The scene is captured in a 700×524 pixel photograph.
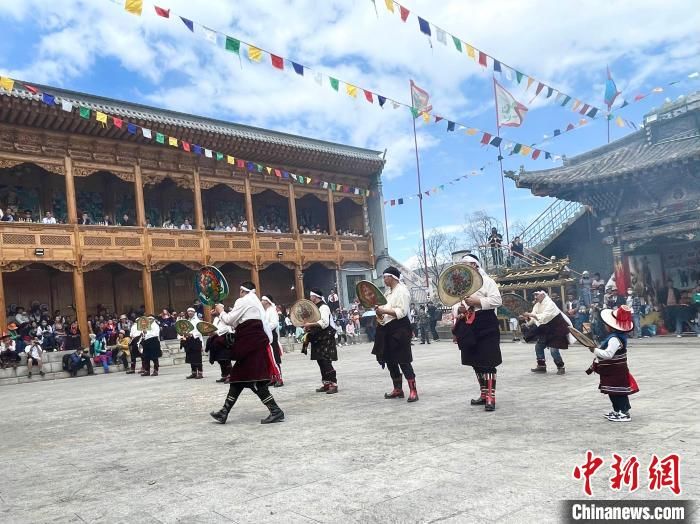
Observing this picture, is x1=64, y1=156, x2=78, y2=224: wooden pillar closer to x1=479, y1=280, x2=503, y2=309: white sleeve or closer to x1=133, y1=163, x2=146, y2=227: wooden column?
Answer: x1=133, y1=163, x2=146, y2=227: wooden column

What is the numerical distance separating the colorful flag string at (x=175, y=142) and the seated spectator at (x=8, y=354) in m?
6.88

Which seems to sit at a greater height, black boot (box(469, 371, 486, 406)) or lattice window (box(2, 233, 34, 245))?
lattice window (box(2, 233, 34, 245))

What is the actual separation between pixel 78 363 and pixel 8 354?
1.87 meters

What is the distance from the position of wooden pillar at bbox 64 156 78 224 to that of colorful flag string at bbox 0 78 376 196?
1.81 m

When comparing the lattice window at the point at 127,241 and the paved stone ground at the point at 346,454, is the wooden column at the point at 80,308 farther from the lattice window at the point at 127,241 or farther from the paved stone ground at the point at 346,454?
the paved stone ground at the point at 346,454

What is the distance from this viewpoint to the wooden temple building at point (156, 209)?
767 inches

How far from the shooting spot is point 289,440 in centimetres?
534

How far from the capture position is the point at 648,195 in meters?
16.2

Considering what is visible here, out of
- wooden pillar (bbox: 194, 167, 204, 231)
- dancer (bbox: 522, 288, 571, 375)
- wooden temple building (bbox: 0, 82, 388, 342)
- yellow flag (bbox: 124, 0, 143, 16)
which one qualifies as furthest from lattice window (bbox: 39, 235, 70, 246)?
dancer (bbox: 522, 288, 571, 375)

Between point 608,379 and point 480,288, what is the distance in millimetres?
1628

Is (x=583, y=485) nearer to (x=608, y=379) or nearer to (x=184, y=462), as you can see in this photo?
(x=608, y=379)

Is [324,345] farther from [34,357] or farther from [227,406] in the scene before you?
[34,357]

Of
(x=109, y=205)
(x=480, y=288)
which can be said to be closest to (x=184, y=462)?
(x=480, y=288)

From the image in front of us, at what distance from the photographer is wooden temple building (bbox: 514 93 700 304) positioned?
50.6ft
